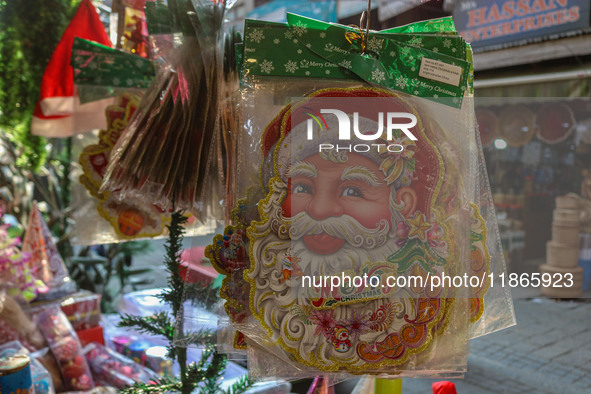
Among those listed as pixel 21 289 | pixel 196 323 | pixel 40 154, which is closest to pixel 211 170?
pixel 196 323

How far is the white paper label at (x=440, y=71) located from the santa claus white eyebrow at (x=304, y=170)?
0.51 feet

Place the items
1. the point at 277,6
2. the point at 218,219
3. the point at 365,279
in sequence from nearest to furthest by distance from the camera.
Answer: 1. the point at 365,279
2. the point at 218,219
3. the point at 277,6

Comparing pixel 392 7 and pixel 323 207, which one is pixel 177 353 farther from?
pixel 392 7

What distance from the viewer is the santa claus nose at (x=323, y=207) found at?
50cm

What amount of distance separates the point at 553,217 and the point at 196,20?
3.23 metres

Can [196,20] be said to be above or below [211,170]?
above

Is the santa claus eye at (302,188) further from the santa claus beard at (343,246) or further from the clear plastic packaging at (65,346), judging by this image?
the clear plastic packaging at (65,346)

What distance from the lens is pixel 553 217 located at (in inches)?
129

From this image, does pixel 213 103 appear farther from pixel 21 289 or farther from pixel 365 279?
pixel 21 289

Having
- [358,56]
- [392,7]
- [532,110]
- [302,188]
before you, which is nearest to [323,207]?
[302,188]

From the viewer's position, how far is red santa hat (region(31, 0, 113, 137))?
4.32 feet

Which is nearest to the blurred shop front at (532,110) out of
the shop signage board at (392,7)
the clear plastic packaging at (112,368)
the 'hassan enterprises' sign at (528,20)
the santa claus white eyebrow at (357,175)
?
the 'hassan enterprises' sign at (528,20)

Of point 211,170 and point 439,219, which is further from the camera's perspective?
point 211,170

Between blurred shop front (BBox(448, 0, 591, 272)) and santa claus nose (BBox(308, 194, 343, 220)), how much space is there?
247cm
